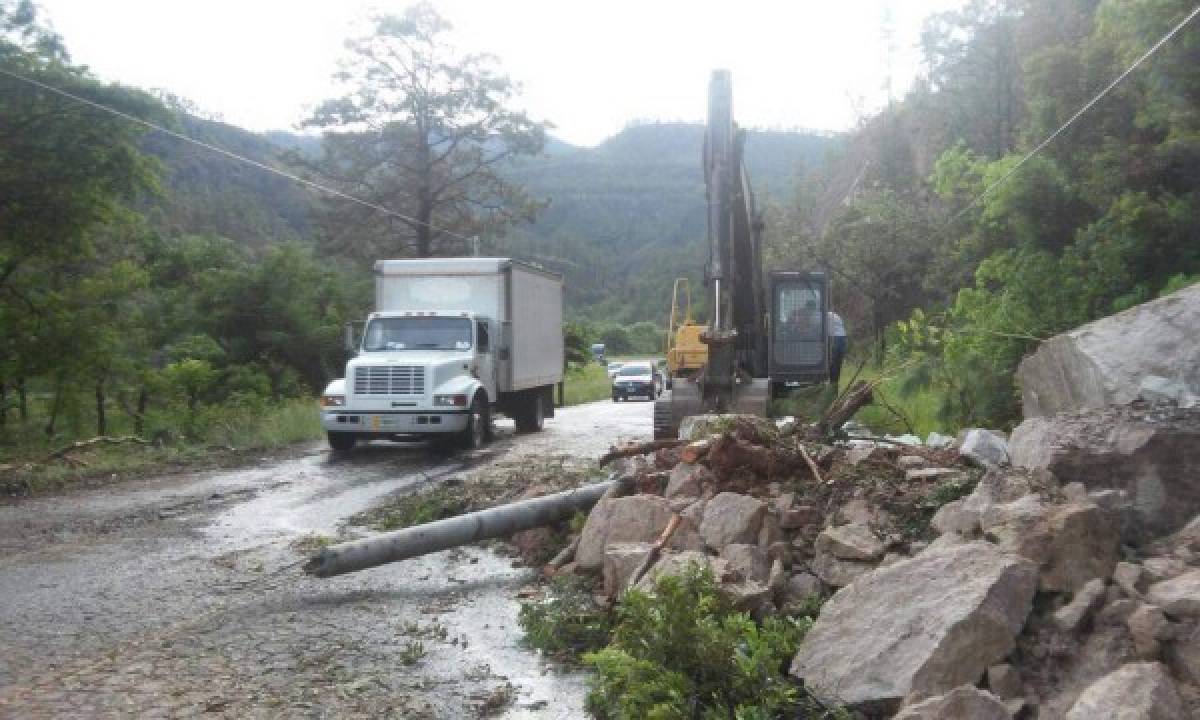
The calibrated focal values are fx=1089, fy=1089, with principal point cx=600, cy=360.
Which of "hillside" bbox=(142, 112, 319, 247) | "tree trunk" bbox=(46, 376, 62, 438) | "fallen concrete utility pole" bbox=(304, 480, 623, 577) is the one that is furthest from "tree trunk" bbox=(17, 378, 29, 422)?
"hillside" bbox=(142, 112, 319, 247)

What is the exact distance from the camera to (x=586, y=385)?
50.9m

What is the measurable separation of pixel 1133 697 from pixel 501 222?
4192 cm

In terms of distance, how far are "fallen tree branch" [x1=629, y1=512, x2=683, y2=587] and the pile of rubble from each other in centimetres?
3

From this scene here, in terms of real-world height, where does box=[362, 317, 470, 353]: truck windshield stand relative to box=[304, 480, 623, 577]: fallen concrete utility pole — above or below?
above

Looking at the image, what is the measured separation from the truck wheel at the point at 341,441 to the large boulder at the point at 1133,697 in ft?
48.5

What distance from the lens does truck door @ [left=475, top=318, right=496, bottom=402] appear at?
1881cm

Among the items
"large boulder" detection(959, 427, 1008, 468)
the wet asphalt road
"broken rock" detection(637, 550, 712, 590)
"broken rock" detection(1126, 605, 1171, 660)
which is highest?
"large boulder" detection(959, 427, 1008, 468)

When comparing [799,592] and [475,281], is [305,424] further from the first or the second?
[799,592]

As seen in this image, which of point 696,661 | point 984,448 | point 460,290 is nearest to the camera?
point 696,661

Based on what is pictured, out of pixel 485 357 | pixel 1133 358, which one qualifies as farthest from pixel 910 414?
pixel 1133 358

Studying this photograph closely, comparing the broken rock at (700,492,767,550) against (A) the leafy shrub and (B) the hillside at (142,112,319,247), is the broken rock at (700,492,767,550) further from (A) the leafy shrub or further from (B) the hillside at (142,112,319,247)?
(B) the hillside at (142,112,319,247)

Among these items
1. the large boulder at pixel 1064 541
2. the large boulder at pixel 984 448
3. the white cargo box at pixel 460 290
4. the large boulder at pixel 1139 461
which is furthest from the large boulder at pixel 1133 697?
the white cargo box at pixel 460 290

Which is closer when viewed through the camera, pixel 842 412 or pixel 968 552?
pixel 968 552

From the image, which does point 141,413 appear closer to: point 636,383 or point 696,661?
point 696,661
